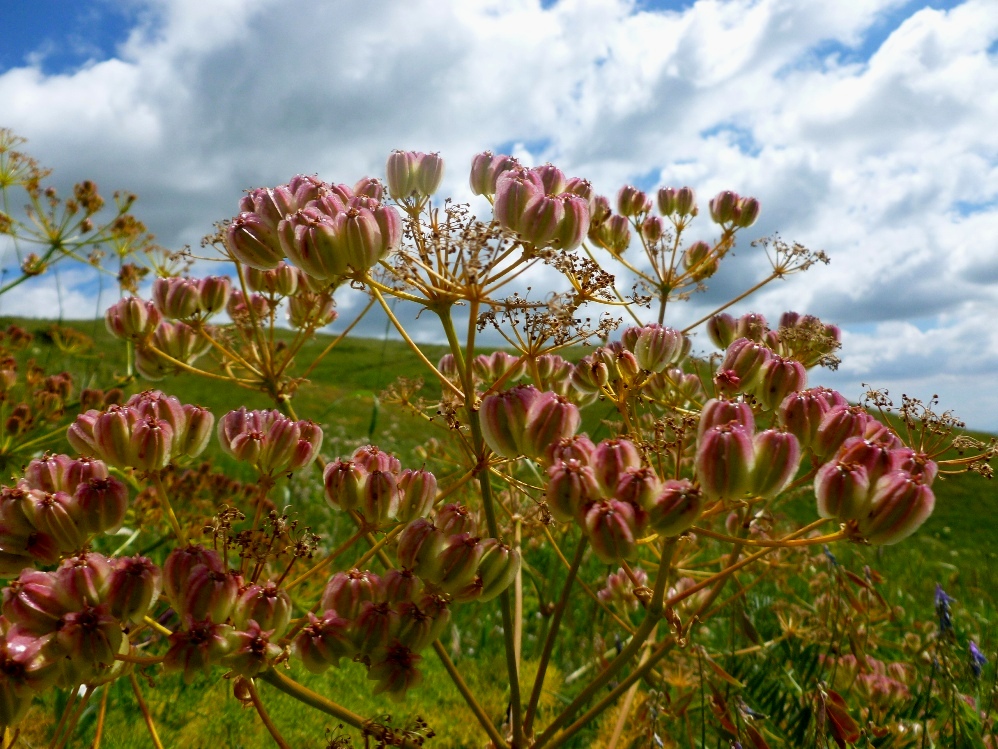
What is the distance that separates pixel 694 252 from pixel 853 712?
2.52m

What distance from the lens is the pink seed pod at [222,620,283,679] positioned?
1450 millimetres

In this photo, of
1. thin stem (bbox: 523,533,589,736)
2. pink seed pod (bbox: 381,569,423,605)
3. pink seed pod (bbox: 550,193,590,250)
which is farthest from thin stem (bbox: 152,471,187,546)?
pink seed pod (bbox: 550,193,590,250)

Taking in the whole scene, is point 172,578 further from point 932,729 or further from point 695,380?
point 932,729

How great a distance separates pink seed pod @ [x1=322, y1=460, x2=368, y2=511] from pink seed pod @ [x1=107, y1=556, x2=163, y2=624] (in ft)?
1.49

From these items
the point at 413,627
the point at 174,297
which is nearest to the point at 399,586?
the point at 413,627

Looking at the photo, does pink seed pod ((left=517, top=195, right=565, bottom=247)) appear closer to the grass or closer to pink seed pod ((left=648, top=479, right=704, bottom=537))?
pink seed pod ((left=648, top=479, right=704, bottom=537))

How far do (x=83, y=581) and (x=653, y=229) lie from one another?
10.9 feet

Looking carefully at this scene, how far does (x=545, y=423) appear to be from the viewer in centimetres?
164

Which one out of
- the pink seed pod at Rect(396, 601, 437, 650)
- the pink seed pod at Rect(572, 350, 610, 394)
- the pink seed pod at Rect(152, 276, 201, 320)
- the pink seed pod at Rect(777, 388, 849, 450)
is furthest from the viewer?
the pink seed pod at Rect(152, 276, 201, 320)

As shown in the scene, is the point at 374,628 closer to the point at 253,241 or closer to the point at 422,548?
the point at 422,548

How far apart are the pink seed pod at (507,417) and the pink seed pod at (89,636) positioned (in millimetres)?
875

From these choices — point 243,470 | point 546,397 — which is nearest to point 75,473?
point 546,397

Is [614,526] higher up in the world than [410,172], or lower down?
lower down

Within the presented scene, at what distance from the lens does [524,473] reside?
4129 millimetres
